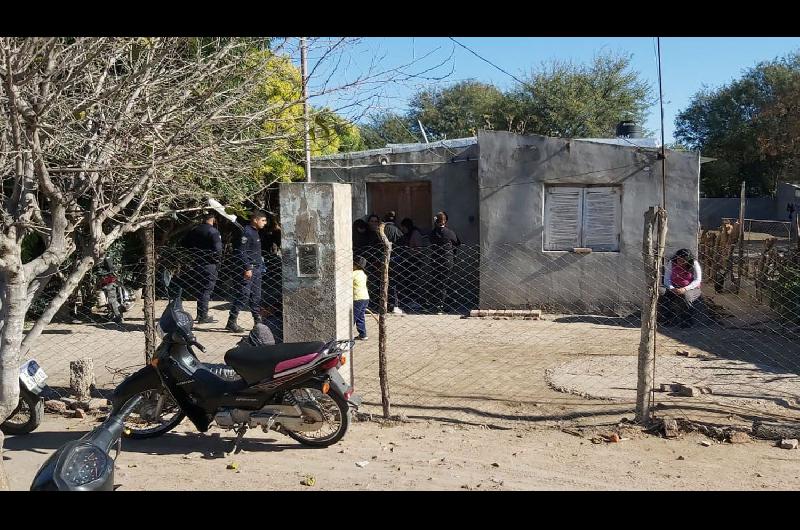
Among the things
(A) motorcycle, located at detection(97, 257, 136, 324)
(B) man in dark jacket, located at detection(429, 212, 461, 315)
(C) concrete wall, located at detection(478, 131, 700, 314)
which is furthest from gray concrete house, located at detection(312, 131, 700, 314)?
(A) motorcycle, located at detection(97, 257, 136, 324)

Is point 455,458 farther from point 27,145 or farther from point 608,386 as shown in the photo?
point 27,145

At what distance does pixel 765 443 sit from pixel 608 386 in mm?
1840

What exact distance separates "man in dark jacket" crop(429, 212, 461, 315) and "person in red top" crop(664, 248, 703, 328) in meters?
3.42

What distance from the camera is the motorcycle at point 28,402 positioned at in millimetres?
6492

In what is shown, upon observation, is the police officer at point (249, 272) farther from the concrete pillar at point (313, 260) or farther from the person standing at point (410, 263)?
the person standing at point (410, 263)

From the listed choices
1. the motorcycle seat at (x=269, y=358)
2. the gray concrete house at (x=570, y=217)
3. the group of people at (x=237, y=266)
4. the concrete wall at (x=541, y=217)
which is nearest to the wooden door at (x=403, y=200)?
the gray concrete house at (x=570, y=217)

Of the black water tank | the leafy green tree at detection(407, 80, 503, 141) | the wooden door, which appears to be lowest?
the wooden door

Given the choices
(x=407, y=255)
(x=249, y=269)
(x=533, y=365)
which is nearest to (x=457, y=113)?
(x=407, y=255)

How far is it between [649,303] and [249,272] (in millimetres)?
5492

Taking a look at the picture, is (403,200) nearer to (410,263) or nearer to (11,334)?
(410,263)

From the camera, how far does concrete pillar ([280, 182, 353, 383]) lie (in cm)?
693

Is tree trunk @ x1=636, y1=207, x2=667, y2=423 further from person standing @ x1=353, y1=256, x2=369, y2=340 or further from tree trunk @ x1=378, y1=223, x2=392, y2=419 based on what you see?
person standing @ x1=353, y1=256, x2=369, y2=340

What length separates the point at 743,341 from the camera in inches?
395

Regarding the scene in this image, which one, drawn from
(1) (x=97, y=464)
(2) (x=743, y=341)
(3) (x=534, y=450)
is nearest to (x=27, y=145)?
(1) (x=97, y=464)
